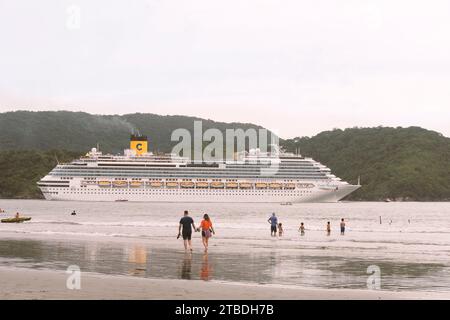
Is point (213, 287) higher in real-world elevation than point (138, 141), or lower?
lower

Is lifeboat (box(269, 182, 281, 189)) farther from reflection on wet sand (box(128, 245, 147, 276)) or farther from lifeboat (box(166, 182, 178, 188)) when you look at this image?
reflection on wet sand (box(128, 245, 147, 276))

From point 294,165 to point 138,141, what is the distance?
1392 inches

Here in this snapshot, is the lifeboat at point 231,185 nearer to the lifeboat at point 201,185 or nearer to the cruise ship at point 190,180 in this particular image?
the cruise ship at point 190,180

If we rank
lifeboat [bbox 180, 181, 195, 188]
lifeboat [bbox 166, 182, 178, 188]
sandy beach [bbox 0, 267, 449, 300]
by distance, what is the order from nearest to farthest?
sandy beach [bbox 0, 267, 449, 300], lifeboat [bbox 166, 182, 178, 188], lifeboat [bbox 180, 181, 195, 188]

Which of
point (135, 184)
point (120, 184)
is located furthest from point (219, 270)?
point (120, 184)

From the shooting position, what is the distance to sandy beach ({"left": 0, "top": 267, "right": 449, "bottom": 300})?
14.0 metres

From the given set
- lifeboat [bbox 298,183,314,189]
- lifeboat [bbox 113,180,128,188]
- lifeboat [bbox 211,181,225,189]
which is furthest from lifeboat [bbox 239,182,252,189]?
lifeboat [bbox 113,180,128,188]

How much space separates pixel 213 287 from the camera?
51.9 ft

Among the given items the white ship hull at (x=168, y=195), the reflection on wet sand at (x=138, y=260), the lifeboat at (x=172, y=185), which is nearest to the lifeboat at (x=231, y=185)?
the white ship hull at (x=168, y=195)

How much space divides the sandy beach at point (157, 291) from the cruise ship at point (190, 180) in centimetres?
12886

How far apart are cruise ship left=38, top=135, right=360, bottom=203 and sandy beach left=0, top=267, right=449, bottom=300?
12886 centimetres

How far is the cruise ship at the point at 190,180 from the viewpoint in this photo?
14625 centimetres

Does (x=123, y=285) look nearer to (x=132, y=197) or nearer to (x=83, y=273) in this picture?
(x=83, y=273)
